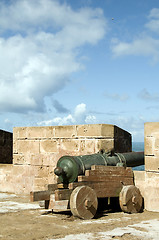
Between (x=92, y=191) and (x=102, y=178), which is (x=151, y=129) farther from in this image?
(x=92, y=191)

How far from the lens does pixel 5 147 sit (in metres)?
14.3

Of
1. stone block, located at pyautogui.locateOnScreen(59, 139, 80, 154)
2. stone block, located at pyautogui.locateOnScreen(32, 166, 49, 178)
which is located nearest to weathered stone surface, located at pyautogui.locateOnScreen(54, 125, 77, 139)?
stone block, located at pyautogui.locateOnScreen(59, 139, 80, 154)

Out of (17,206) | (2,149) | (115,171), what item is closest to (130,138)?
(115,171)

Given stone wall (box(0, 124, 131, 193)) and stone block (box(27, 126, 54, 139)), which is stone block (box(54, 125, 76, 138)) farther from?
stone block (box(27, 126, 54, 139))

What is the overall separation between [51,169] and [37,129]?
1.23 metres

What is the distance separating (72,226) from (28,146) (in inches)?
187

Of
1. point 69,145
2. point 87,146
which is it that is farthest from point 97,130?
point 69,145

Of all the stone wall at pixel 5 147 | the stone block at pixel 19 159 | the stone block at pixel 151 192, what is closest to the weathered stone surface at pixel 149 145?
the stone block at pixel 151 192

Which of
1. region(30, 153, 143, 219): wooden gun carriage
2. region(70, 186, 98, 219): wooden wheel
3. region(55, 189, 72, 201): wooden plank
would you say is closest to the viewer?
region(70, 186, 98, 219): wooden wheel

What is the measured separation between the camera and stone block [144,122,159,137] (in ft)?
24.8

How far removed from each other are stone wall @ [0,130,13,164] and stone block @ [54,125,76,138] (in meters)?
5.09

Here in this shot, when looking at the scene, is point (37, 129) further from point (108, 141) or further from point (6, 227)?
point (6, 227)

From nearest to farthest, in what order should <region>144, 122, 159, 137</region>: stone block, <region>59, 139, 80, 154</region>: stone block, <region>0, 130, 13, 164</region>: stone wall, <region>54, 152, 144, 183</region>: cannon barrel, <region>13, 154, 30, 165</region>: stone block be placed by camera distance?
<region>54, 152, 144, 183</region>: cannon barrel, <region>144, 122, 159, 137</region>: stone block, <region>59, 139, 80, 154</region>: stone block, <region>13, 154, 30, 165</region>: stone block, <region>0, 130, 13, 164</region>: stone wall

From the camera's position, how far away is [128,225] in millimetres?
5922
